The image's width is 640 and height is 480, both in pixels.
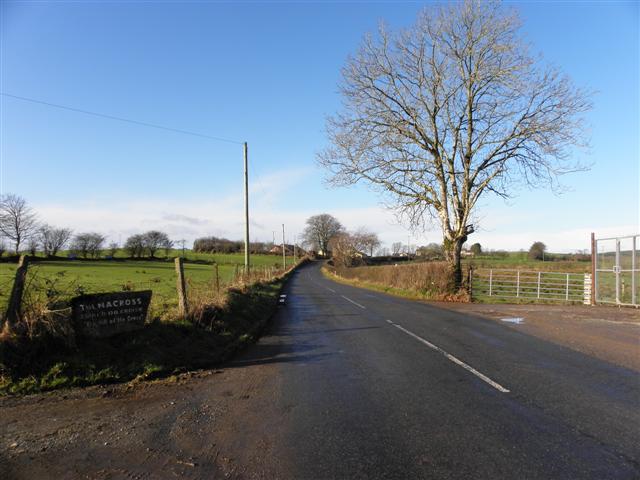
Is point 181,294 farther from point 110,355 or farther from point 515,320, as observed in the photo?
point 515,320

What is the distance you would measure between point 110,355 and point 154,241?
10354 centimetres

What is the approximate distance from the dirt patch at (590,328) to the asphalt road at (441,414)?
712 millimetres

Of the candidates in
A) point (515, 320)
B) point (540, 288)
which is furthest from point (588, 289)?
point (515, 320)

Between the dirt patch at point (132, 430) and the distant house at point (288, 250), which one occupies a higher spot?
the distant house at point (288, 250)

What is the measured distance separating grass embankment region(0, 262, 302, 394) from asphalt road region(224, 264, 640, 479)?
103cm

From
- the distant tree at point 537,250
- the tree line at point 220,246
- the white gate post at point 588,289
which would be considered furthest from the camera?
the tree line at point 220,246

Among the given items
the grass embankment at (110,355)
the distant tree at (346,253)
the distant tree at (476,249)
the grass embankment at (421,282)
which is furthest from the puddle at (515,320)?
the distant tree at (346,253)

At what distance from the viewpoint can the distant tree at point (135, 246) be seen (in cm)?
9275

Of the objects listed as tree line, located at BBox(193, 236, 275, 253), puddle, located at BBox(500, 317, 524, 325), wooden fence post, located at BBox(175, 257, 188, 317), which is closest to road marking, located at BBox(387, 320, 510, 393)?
puddle, located at BBox(500, 317, 524, 325)

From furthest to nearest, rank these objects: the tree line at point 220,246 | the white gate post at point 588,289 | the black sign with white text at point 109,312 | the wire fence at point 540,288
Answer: the tree line at point 220,246 < the wire fence at point 540,288 < the white gate post at point 588,289 < the black sign with white text at point 109,312

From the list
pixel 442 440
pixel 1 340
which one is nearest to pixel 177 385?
pixel 1 340

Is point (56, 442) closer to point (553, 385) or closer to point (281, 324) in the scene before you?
point (553, 385)

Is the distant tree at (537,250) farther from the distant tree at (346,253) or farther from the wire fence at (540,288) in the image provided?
the wire fence at (540,288)

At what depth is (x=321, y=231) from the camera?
137m
